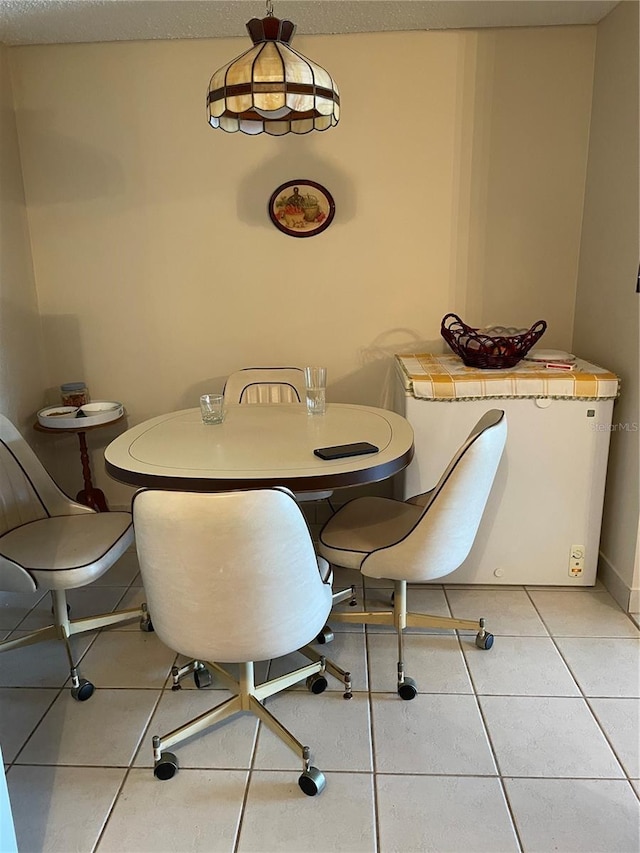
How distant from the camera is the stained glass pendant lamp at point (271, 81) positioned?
169 cm

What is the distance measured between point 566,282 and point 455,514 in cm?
170

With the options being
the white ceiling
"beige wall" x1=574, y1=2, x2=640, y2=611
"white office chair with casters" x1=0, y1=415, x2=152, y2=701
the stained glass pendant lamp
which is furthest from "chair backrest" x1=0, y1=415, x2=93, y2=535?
"beige wall" x1=574, y1=2, x2=640, y2=611

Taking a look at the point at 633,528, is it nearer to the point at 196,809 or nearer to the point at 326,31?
the point at 196,809

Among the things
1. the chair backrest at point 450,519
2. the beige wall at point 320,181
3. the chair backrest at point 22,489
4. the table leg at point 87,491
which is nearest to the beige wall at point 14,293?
Result: the beige wall at point 320,181

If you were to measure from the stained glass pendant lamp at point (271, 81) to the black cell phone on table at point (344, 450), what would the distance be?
988 mm

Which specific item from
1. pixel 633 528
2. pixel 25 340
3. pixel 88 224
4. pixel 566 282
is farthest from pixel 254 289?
pixel 633 528

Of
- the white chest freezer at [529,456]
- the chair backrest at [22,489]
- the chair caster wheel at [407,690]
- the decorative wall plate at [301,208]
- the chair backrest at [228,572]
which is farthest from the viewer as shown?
the decorative wall plate at [301,208]

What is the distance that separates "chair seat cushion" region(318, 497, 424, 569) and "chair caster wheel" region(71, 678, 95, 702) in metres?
0.88

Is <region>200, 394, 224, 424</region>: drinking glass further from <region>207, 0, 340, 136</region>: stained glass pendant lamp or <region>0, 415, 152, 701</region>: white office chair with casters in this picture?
<region>207, 0, 340, 136</region>: stained glass pendant lamp

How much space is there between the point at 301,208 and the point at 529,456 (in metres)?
1.59

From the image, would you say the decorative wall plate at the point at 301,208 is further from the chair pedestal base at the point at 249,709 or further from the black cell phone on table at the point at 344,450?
the chair pedestal base at the point at 249,709

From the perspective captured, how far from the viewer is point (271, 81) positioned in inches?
66.3

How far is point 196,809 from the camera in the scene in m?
1.62

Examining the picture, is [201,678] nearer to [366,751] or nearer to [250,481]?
[366,751]
